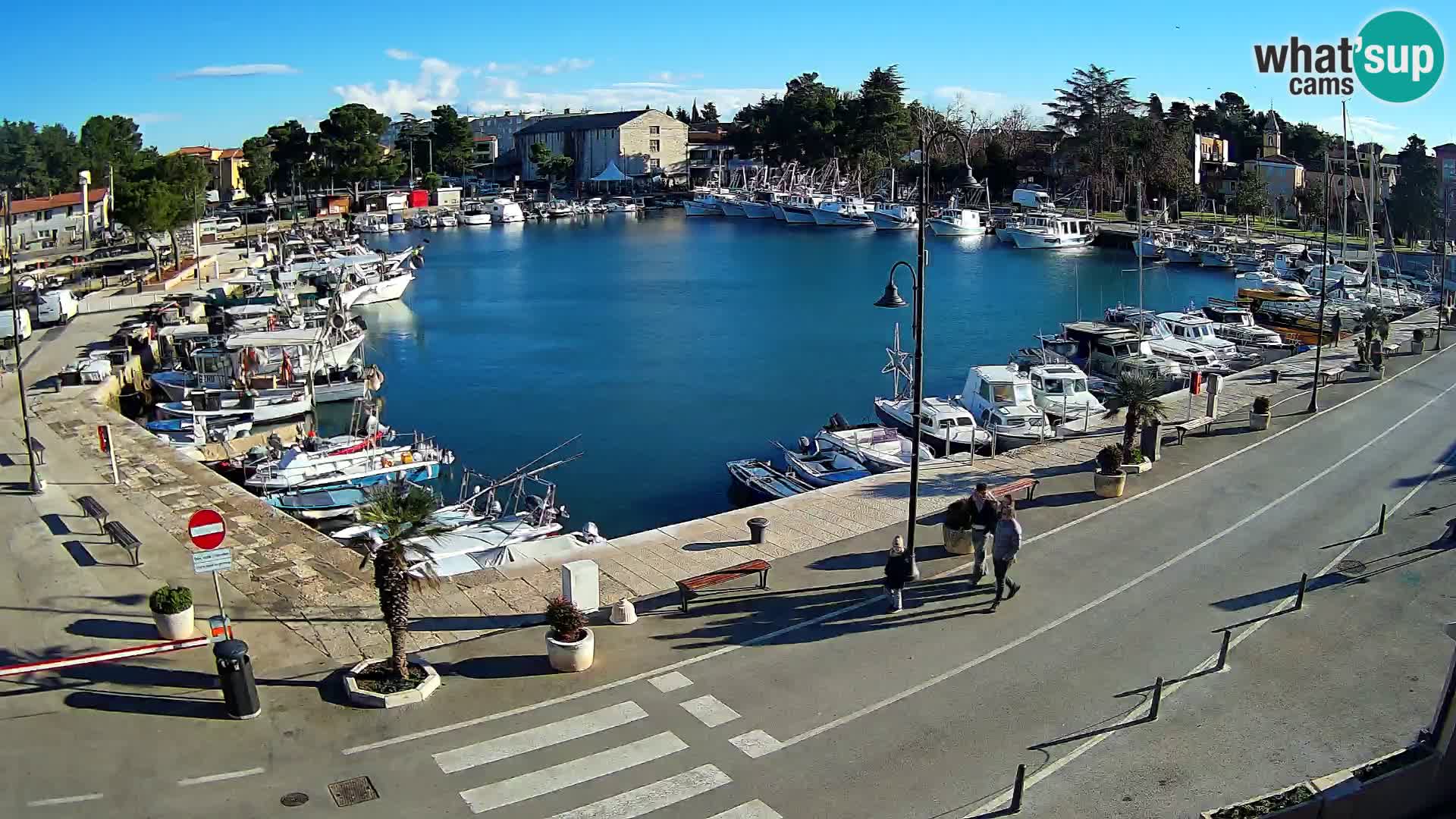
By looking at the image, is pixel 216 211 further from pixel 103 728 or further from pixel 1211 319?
pixel 103 728

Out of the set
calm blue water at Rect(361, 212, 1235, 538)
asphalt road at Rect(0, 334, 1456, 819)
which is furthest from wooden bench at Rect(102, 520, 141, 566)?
calm blue water at Rect(361, 212, 1235, 538)

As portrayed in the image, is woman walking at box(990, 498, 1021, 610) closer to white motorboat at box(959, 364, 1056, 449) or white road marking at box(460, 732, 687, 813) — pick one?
white road marking at box(460, 732, 687, 813)

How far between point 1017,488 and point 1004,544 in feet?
17.3

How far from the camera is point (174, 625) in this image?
48.8 feet

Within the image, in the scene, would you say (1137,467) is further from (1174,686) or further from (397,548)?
(397,548)

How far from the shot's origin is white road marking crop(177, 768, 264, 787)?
11.5m

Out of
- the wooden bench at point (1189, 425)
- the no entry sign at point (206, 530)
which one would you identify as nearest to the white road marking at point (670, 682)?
the no entry sign at point (206, 530)

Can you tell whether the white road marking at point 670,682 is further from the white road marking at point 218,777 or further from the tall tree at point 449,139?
the tall tree at point 449,139

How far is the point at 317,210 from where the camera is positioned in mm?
132250

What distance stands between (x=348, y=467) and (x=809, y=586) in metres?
18.5

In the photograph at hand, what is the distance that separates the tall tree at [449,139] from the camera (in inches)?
6353

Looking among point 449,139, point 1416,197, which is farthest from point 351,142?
point 1416,197

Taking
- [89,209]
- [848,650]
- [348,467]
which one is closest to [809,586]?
[848,650]

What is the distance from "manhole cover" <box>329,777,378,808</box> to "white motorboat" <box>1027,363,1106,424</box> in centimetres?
2606
